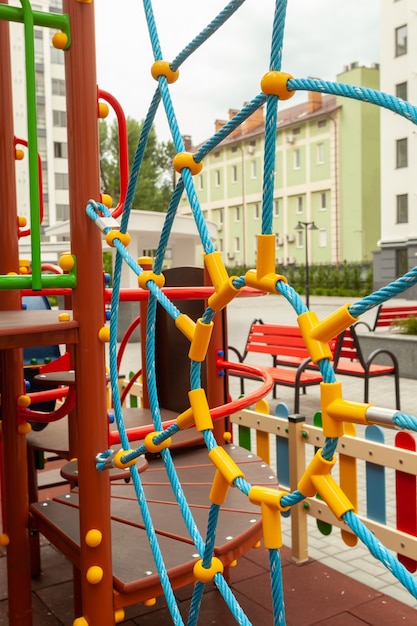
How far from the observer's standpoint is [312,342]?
106 cm

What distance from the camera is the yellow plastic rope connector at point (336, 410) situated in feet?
3.33

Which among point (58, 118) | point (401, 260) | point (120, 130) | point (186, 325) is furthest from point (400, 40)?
point (186, 325)

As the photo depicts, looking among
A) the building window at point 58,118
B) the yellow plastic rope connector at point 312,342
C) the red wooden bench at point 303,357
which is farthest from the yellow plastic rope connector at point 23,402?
the building window at point 58,118

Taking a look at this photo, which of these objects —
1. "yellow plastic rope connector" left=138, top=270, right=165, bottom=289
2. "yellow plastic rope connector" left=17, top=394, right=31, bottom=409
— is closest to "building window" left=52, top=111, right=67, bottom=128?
"yellow plastic rope connector" left=17, top=394, right=31, bottom=409

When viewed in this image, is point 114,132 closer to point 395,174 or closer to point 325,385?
point 395,174

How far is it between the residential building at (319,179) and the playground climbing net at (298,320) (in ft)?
112

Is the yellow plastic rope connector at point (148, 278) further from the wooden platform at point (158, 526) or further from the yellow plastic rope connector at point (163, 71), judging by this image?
the wooden platform at point (158, 526)

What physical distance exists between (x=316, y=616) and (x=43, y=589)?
118 cm

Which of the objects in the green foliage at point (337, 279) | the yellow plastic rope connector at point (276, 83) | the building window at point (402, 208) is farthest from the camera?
the green foliage at point (337, 279)

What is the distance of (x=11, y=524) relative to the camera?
7.12 ft

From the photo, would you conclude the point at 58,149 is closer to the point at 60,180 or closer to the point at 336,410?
the point at 60,180

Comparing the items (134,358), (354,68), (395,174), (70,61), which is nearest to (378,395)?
(134,358)

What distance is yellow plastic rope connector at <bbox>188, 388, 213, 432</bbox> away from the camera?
1.38 m

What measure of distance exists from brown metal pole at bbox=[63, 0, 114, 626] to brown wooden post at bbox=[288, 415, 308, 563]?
1540 mm
